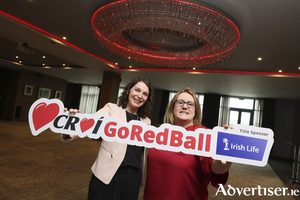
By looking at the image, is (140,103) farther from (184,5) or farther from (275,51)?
(275,51)

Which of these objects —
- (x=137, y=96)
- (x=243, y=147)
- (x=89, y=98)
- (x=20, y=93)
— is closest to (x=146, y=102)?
(x=137, y=96)

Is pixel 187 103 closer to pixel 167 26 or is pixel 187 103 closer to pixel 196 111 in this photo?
pixel 196 111

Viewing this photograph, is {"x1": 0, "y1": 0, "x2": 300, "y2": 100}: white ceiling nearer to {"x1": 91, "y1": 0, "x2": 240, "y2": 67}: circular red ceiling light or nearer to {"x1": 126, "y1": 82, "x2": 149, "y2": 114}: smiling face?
{"x1": 91, "y1": 0, "x2": 240, "y2": 67}: circular red ceiling light

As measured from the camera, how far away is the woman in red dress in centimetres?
105

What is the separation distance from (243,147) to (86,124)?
88 centimetres

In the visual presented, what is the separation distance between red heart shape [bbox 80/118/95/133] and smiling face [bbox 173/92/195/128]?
0.53 m

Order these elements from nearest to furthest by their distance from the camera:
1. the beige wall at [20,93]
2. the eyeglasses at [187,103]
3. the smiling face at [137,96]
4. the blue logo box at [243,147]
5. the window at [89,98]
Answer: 1. the blue logo box at [243,147]
2. the eyeglasses at [187,103]
3. the smiling face at [137,96]
4. the beige wall at [20,93]
5. the window at [89,98]

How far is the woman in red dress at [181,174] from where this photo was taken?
A: 1.05m

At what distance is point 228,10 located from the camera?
292 centimetres

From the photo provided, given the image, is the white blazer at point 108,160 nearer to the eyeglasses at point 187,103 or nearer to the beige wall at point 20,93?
the eyeglasses at point 187,103

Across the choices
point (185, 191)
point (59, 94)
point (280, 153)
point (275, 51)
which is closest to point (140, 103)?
point (185, 191)

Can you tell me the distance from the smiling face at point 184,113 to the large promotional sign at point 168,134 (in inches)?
6.0

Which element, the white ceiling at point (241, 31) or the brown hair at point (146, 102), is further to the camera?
the white ceiling at point (241, 31)

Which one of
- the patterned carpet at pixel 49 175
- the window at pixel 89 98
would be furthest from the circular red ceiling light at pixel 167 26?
the window at pixel 89 98
